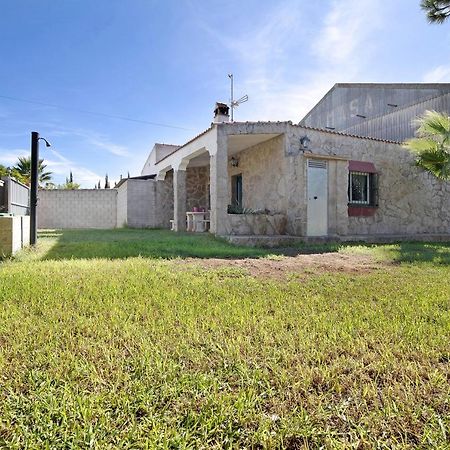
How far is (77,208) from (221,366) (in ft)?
59.2

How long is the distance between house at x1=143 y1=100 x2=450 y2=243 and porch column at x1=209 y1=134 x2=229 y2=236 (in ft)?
0.10

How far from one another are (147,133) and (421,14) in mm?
19831

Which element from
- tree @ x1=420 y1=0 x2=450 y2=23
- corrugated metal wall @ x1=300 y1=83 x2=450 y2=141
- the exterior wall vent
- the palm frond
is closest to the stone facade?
the exterior wall vent

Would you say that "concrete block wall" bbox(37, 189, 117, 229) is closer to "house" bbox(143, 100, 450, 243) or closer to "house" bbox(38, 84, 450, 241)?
"house" bbox(38, 84, 450, 241)

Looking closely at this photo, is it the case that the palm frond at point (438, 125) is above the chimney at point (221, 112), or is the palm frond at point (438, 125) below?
below

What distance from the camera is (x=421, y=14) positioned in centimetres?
1206

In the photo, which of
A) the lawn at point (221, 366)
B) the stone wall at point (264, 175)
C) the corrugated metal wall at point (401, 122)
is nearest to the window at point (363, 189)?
the stone wall at point (264, 175)

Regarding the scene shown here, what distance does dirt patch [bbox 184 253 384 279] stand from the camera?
525 cm

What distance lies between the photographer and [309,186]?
33.9 ft

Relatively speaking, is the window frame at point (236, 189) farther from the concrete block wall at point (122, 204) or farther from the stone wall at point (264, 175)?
the concrete block wall at point (122, 204)

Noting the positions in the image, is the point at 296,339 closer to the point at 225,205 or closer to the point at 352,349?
the point at 352,349

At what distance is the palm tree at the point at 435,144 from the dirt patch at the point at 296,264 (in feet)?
18.2

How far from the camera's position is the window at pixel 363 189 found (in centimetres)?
1170

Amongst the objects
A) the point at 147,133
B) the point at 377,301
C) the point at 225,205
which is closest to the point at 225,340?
the point at 377,301
